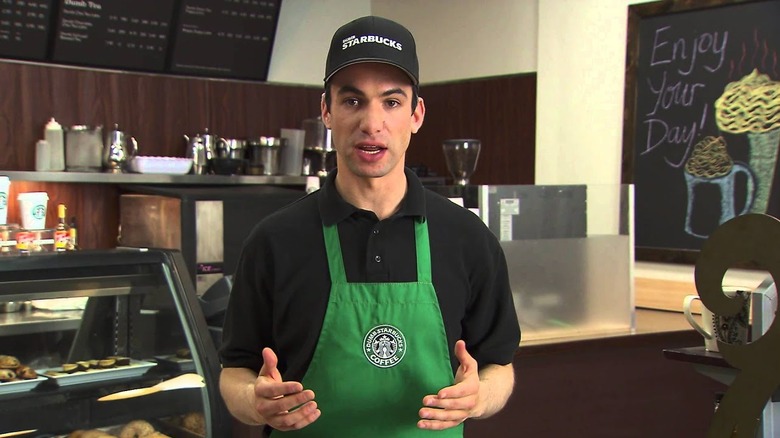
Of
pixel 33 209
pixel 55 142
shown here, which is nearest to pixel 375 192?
pixel 33 209

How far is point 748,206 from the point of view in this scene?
3.82 meters

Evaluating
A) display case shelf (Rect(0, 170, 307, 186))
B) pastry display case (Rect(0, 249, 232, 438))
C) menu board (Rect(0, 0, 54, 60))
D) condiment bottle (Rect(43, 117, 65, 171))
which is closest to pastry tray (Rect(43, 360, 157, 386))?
pastry display case (Rect(0, 249, 232, 438))

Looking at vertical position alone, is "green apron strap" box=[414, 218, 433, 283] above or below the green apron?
above

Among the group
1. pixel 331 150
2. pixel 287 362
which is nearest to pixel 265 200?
pixel 331 150

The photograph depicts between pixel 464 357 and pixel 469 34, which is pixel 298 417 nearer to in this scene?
pixel 464 357

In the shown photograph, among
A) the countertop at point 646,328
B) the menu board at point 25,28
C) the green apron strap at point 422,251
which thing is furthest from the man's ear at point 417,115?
the menu board at point 25,28

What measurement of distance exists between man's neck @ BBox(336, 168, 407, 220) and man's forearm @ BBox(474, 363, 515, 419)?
0.32m

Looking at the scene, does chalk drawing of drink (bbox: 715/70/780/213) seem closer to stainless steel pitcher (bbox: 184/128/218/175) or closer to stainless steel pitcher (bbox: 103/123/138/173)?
stainless steel pitcher (bbox: 184/128/218/175)

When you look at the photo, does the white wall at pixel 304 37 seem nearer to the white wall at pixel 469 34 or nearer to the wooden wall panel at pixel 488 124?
the white wall at pixel 469 34

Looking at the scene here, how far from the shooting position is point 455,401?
4.41 ft

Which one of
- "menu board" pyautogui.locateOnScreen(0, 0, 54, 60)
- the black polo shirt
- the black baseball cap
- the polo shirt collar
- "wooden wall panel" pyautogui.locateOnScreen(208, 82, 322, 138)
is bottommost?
the black polo shirt

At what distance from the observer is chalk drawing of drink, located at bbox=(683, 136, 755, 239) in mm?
3855

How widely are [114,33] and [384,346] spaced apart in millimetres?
3868

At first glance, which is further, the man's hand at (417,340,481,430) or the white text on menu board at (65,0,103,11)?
the white text on menu board at (65,0,103,11)
